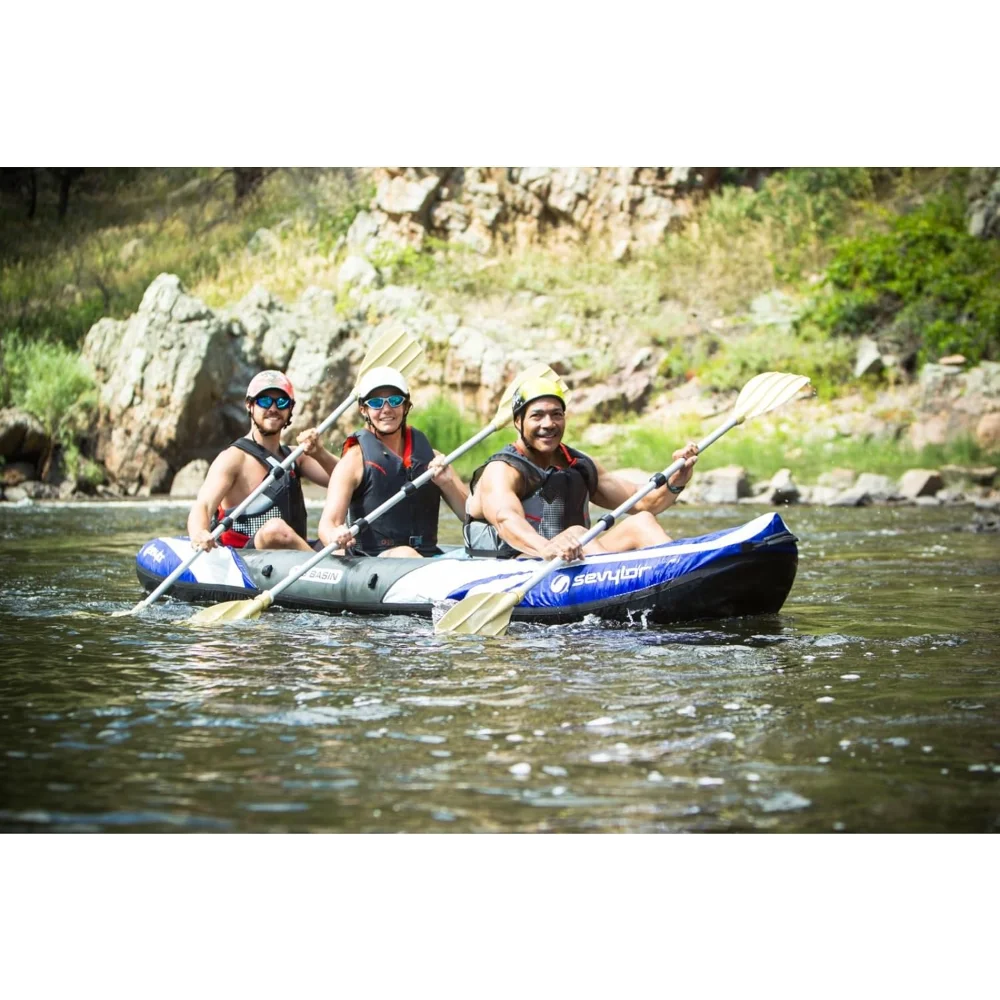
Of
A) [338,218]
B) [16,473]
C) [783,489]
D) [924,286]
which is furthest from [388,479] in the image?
[924,286]

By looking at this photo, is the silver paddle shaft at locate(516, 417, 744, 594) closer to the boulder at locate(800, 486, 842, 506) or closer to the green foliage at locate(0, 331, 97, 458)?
the boulder at locate(800, 486, 842, 506)

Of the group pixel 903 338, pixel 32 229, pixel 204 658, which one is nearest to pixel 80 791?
pixel 204 658

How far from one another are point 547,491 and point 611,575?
553 mm

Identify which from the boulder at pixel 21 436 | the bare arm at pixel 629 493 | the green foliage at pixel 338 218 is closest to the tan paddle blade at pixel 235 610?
the bare arm at pixel 629 493

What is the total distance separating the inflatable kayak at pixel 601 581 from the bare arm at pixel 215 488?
0.38 meters

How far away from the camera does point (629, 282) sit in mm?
15766

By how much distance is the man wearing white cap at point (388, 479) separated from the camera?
231 inches

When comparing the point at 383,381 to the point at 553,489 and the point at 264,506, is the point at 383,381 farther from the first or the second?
the point at 553,489

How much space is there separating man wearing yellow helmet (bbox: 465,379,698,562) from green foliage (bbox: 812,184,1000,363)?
7786 millimetres

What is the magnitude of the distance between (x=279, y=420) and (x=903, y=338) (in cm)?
890

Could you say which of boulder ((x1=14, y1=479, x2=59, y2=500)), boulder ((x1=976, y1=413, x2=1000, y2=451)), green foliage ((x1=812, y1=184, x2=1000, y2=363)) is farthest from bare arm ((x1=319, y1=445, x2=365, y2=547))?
green foliage ((x1=812, y1=184, x2=1000, y2=363))

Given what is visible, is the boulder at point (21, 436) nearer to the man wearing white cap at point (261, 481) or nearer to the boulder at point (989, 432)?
the man wearing white cap at point (261, 481)

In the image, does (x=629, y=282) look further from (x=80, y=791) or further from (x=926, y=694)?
(x=80, y=791)

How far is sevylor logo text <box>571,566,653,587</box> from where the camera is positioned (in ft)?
16.5
